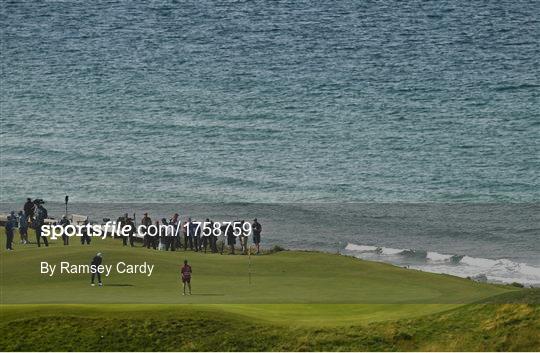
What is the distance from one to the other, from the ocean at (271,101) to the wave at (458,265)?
32.5 m

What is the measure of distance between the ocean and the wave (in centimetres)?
3254

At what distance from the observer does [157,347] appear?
147 feet

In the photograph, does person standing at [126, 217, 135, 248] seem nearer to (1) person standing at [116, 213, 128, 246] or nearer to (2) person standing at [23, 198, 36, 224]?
(1) person standing at [116, 213, 128, 246]

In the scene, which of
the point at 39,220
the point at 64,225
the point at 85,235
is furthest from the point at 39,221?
the point at 85,235

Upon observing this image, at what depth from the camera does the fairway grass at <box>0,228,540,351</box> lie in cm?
4491

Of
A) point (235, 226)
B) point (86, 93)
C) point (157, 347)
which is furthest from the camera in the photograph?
point (86, 93)

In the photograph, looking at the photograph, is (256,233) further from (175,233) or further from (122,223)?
(122,223)

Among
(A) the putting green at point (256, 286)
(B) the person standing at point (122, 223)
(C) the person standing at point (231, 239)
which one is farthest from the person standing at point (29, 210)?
(C) the person standing at point (231, 239)

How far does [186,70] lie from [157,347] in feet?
183

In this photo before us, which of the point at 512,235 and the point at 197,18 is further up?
the point at 197,18

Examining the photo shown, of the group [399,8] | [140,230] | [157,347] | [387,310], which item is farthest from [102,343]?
[399,8]

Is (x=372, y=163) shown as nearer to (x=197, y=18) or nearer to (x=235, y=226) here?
(x=197, y=18)

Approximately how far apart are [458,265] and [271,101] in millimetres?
49415

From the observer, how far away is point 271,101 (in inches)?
3841
